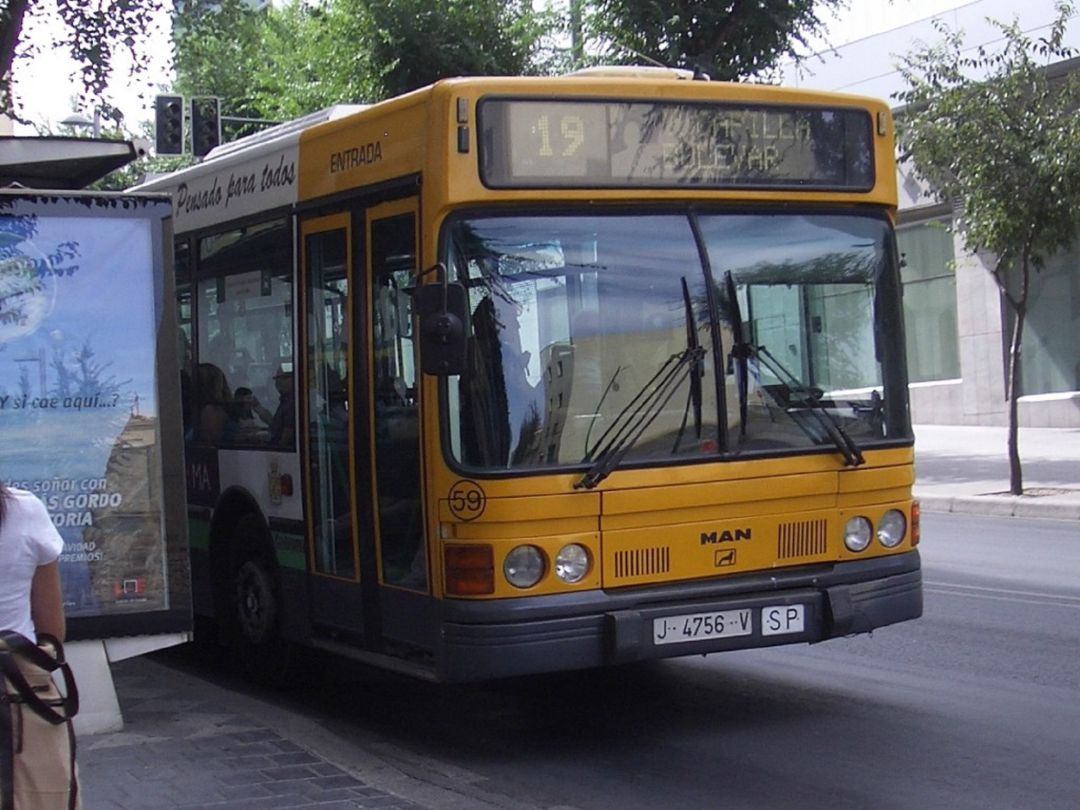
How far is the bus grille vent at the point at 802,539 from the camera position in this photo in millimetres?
7707

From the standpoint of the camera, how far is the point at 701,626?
24.4ft

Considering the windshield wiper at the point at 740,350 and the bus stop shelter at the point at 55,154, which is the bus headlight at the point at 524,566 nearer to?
the windshield wiper at the point at 740,350

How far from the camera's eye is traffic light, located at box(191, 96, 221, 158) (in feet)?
80.3

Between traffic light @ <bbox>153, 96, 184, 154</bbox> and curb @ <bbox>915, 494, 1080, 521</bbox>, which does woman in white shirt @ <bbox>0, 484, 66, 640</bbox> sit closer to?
curb @ <bbox>915, 494, 1080, 521</bbox>

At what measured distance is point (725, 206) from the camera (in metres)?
7.78

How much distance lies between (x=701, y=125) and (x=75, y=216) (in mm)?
2961

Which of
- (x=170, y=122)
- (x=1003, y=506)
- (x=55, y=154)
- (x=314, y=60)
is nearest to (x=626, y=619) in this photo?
(x=55, y=154)

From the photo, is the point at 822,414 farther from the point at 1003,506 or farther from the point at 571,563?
the point at 1003,506

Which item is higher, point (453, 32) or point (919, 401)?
point (453, 32)

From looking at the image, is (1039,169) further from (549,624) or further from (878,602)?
(549,624)

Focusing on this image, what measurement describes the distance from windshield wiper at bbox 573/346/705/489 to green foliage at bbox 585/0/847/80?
17964mm

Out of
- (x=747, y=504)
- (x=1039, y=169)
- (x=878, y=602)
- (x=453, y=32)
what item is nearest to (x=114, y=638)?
(x=747, y=504)

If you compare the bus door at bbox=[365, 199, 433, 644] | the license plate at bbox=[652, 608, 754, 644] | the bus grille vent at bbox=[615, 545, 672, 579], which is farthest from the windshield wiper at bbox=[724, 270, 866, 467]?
the bus door at bbox=[365, 199, 433, 644]

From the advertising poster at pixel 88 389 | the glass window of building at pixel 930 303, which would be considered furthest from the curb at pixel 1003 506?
the glass window of building at pixel 930 303
